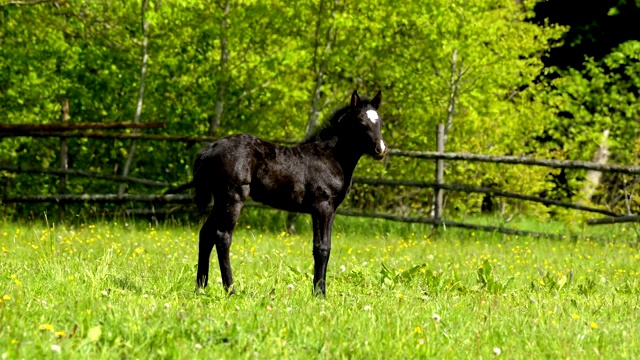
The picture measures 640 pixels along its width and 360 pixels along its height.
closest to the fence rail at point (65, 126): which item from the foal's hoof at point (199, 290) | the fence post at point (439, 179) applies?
the fence post at point (439, 179)

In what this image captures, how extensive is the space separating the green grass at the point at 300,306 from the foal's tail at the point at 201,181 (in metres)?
0.58

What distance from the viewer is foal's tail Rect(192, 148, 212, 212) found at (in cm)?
632

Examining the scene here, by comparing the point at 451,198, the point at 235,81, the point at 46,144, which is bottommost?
the point at 451,198

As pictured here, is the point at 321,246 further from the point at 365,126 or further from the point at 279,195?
the point at 365,126

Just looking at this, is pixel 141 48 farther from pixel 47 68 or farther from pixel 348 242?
pixel 348 242

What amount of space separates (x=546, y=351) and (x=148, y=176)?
11219 mm

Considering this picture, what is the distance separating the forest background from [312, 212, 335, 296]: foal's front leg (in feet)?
20.3

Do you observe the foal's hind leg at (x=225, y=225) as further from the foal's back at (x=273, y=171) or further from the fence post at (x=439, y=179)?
the fence post at (x=439, y=179)

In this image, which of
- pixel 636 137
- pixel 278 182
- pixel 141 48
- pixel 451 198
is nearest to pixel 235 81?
pixel 141 48

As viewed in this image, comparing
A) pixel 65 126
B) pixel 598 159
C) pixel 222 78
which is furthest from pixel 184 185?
pixel 598 159

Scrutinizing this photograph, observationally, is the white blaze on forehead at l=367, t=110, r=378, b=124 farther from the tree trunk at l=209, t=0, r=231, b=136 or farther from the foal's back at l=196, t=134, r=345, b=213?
the tree trunk at l=209, t=0, r=231, b=136

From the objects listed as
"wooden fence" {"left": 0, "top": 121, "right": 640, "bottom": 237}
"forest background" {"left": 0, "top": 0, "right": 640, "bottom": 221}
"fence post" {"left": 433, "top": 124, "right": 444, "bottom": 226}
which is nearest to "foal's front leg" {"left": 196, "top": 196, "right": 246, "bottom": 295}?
"wooden fence" {"left": 0, "top": 121, "right": 640, "bottom": 237}

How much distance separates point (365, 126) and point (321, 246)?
39.8 inches

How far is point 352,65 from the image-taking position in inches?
543
